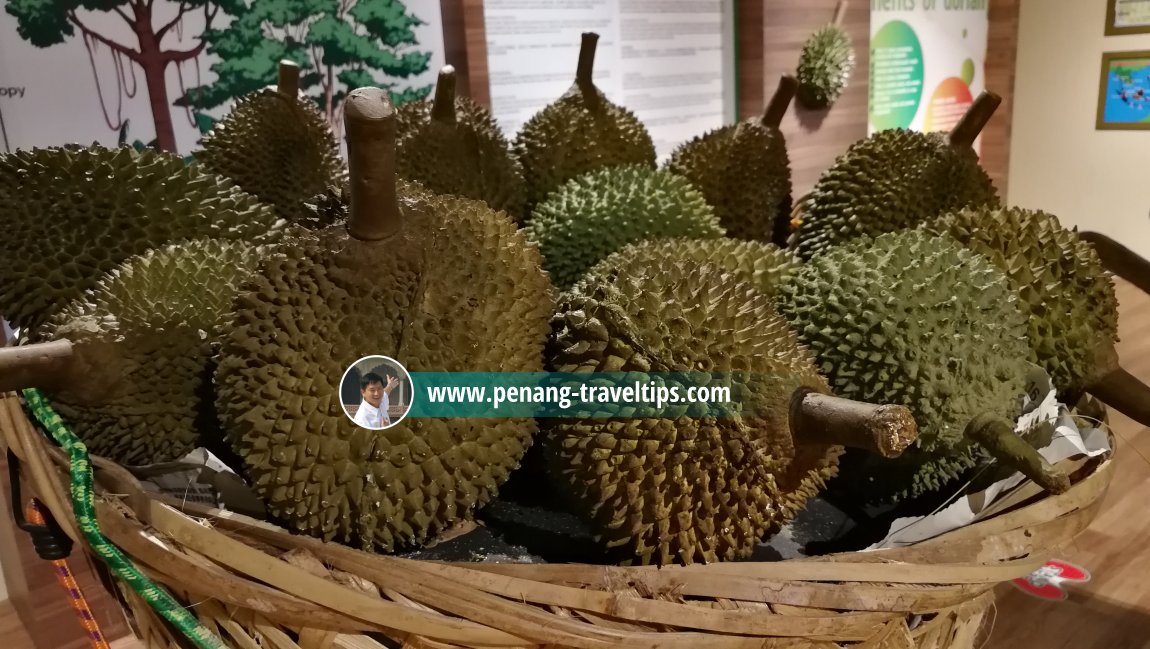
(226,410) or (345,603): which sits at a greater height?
(226,410)

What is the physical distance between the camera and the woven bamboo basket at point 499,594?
58cm

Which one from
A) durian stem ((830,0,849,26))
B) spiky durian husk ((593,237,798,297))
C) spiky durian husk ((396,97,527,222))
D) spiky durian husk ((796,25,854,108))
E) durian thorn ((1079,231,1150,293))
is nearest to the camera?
spiky durian husk ((593,237,798,297))

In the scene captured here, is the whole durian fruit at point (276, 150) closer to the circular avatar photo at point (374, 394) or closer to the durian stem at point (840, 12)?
the circular avatar photo at point (374, 394)

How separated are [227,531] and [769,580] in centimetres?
44

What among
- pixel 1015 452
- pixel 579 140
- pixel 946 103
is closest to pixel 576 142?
pixel 579 140

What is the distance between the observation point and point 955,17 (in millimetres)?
2994

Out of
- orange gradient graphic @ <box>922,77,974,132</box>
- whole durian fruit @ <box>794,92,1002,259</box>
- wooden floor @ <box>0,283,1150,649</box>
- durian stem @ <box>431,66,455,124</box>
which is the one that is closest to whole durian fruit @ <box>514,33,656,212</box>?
durian stem @ <box>431,66,455,124</box>

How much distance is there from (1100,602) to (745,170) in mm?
848

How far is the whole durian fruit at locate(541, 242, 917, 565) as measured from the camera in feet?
2.09

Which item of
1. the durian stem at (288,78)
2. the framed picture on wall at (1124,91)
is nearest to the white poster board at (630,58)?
the durian stem at (288,78)

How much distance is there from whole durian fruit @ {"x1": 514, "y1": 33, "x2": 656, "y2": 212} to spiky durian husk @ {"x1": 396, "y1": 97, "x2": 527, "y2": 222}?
0.17 ft

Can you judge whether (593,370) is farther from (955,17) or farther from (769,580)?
(955,17)

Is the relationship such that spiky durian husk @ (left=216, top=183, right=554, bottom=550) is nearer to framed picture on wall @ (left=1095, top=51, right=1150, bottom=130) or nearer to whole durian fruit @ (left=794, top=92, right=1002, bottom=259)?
whole durian fruit @ (left=794, top=92, right=1002, bottom=259)

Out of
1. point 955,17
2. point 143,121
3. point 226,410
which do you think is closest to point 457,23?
point 143,121
